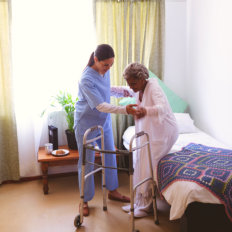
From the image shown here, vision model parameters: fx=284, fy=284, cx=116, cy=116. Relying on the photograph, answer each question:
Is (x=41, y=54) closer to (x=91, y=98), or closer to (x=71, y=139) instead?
(x=71, y=139)

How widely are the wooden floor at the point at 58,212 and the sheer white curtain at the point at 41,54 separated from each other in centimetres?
42

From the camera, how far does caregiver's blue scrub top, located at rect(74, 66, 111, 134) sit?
231cm

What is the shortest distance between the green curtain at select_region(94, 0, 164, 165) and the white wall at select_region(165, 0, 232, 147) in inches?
9.6

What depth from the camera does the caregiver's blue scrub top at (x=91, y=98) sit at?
2.31 m

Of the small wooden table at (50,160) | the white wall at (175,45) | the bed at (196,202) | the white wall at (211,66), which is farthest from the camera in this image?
the white wall at (175,45)

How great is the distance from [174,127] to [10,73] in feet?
6.35

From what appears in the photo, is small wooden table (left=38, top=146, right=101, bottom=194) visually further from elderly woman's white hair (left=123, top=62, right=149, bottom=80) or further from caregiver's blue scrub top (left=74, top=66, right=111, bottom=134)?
elderly woman's white hair (left=123, top=62, right=149, bottom=80)

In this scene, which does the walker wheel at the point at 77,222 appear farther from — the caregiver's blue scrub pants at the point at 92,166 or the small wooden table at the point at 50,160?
the small wooden table at the point at 50,160

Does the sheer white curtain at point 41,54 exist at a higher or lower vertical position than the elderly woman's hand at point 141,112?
higher

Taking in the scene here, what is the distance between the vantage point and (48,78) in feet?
11.1

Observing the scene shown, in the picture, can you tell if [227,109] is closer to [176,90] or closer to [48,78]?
[176,90]

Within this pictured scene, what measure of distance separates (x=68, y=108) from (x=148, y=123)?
1237 mm

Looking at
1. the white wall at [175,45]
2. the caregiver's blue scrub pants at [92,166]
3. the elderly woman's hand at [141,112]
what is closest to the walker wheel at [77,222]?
the caregiver's blue scrub pants at [92,166]

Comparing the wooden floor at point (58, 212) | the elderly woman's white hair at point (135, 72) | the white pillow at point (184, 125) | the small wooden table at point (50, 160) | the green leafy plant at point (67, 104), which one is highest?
the elderly woman's white hair at point (135, 72)
